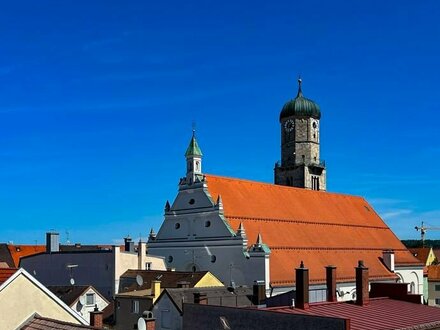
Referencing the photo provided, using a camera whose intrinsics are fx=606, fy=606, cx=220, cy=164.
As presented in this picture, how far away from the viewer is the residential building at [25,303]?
15477 millimetres

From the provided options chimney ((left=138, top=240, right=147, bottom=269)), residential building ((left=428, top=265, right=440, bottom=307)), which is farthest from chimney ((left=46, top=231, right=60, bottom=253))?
residential building ((left=428, top=265, right=440, bottom=307))

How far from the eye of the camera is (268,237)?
57656 mm

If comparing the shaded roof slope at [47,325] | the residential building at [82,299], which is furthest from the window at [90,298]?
the shaded roof slope at [47,325]

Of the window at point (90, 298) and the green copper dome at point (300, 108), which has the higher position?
the green copper dome at point (300, 108)

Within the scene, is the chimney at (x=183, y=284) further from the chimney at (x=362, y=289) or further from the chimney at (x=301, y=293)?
the chimney at (x=362, y=289)

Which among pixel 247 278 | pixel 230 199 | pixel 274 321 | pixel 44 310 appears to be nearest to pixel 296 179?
pixel 230 199

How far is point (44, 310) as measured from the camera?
1636 centimetres

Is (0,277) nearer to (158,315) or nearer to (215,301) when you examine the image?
(158,315)

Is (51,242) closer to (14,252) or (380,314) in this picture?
(14,252)

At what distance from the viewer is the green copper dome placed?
83.0 meters

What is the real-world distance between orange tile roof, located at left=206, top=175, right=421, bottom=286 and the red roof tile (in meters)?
19.0

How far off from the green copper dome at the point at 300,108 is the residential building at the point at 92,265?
32.0 meters

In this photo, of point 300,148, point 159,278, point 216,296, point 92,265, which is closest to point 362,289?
point 216,296

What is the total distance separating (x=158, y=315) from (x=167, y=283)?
1029 cm
